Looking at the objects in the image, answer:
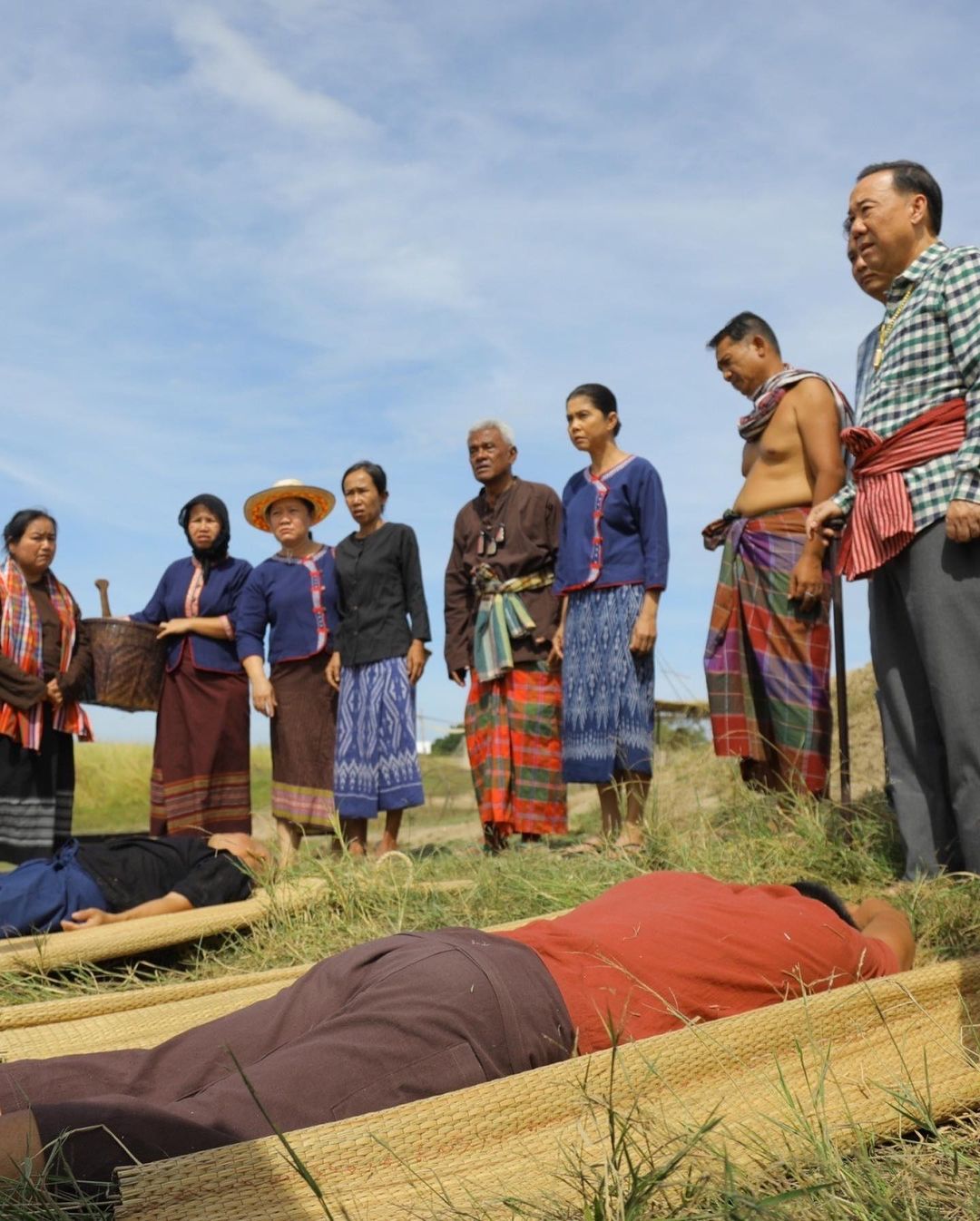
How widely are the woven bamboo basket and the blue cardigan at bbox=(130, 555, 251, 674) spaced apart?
123 mm

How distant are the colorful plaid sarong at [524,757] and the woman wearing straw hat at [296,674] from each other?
0.92m

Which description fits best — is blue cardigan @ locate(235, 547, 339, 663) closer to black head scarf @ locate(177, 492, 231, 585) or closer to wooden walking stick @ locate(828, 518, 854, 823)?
black head scarf @ locate(177, 492, 231, 585)

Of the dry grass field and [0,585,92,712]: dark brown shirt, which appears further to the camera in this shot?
[0,585,92,712]: dark brown shirt

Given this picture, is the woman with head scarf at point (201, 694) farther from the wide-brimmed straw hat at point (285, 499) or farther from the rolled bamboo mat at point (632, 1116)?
the rolled bamboo mat at point (632, 1116)

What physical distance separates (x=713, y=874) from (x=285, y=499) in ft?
11.3

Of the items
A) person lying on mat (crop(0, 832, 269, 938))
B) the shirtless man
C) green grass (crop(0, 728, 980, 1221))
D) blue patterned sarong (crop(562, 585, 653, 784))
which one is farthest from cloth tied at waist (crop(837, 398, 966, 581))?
person lying on mat (crop(0, 832, 269, 938))

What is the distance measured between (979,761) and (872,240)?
1690 mm

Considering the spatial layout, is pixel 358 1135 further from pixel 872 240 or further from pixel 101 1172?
pixel 872 240

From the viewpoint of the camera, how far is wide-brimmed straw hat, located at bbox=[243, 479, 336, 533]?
21.7 ft

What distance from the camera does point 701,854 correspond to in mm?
4289

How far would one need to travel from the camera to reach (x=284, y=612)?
21.1ft

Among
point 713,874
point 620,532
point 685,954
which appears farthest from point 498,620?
point 685,954

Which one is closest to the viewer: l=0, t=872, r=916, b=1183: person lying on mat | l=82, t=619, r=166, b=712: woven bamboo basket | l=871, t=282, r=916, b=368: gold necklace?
l=0, t=872, r=916, b=1183: person lying on mat

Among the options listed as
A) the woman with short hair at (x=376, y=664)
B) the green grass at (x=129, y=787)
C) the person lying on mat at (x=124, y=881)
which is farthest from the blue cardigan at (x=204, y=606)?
the green grass at (x=129, y=787)
